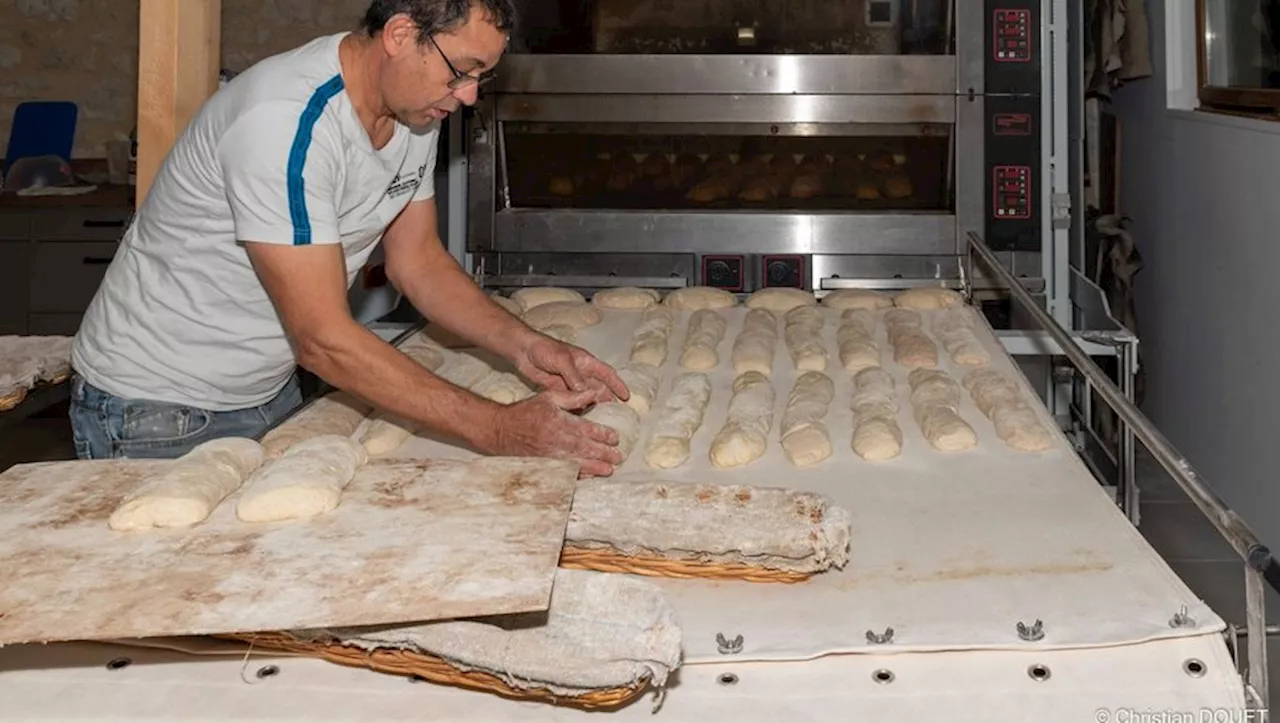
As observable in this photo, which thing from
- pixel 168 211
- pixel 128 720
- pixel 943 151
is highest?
pixel 943 151

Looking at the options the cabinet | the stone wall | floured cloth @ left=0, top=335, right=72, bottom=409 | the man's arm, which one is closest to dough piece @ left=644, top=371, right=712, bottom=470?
the man's arm

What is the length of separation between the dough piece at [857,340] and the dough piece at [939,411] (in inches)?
4.7

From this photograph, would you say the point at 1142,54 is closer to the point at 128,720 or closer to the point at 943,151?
the point at 943,151

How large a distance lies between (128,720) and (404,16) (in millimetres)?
1055

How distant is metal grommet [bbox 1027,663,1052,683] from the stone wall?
5.72 m

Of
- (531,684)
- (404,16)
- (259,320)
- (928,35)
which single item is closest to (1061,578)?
(531,684)

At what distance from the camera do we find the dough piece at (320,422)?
7.14ft

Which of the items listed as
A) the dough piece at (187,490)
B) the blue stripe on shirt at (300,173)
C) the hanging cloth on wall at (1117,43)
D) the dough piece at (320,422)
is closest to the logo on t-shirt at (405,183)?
the blue stripe on shirt at (300,173)

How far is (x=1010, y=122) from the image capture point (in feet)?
11.4

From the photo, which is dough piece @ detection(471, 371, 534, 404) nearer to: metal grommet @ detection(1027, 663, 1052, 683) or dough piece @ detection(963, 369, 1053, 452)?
dough piece @ detection(963, 369, 1053, 452)

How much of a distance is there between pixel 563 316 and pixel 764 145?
2.77 feet

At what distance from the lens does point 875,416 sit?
2383 mm

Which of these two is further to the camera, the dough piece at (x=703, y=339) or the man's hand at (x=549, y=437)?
the dough piece at (x=703, y=339)

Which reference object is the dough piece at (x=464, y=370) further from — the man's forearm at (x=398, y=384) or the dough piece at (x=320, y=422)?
the man's forearm at (x=398, y=384)
